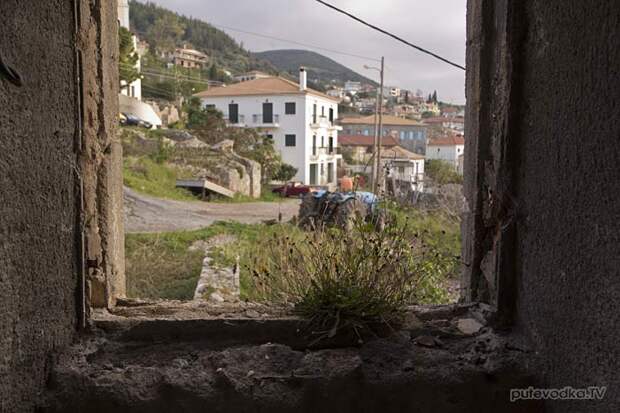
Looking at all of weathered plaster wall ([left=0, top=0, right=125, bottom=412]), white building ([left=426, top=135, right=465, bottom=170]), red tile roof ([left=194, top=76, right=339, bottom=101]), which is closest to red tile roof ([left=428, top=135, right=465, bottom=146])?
white building ([left=426, top=135, right=465, bottom=170])

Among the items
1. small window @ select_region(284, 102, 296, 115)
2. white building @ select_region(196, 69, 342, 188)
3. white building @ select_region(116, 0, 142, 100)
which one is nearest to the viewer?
white building @ select_region(116, 0, 142, 100)

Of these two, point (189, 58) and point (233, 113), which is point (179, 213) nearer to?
point (233, 113)

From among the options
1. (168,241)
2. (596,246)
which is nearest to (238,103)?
(168,241)

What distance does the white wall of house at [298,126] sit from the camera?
28641 millimetres

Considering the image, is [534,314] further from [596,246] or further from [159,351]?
[159,351]

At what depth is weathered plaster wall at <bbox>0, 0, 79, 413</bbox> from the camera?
154 centimetres

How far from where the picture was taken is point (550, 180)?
162 centimetres

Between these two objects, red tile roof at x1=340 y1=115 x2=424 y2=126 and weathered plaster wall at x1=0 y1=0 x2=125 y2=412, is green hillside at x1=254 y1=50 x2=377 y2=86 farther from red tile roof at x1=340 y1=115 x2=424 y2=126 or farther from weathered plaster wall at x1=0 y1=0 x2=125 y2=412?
weathered plaster wall at x1=0 y1=0 x2=125 y2=412

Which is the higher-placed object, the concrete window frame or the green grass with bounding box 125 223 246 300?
the concrete window frame

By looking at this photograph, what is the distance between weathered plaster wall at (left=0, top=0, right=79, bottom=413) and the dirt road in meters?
6.86

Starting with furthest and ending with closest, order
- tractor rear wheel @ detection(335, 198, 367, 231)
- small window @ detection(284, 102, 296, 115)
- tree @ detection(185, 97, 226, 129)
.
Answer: small window @ detection(284, 102, 296, 115) → tree @ detection(185, 97, 226, 129) → tractor rear wheel @ detection(335, 198, 367, 231)

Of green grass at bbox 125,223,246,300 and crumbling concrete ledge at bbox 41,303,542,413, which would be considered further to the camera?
green grass at bbox 125,223,246,300

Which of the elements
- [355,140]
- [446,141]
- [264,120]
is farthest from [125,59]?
[355,140]

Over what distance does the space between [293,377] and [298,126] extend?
91.8ft
